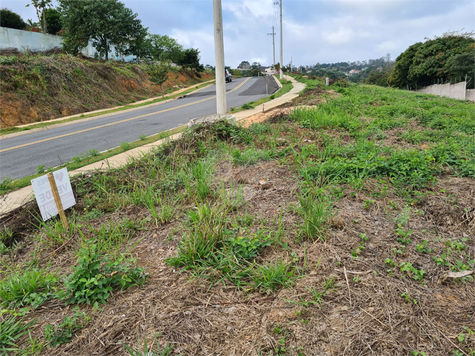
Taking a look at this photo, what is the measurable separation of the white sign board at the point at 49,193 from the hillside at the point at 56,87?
15.1 metres

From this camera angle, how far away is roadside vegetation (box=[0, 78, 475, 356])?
202 centimetres

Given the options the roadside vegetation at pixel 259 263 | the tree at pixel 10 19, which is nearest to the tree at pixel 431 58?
the roadside vegetation at pixel 259 263

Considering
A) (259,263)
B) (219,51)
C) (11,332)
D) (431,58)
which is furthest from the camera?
(431,58)

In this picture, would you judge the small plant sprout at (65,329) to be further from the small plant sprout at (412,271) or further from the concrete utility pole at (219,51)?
the concrete utility pole at (219,51)

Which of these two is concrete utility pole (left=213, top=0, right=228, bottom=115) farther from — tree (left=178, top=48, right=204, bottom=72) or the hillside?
tree (left=178, top=48, right=204, bottom=72)

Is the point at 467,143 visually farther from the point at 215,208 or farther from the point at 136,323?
the point at 136,323

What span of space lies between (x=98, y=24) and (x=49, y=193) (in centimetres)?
2934

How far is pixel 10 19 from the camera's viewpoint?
26156mm

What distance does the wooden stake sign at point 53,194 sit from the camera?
3201mm

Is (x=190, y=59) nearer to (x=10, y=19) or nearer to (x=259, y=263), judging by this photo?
(x=10, y=19)

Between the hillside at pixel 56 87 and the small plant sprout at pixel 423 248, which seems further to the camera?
the hillside at pixel 56 87

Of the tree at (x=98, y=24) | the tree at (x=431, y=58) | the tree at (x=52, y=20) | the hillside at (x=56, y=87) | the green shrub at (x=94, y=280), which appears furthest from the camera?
the tree at (x=52, y=20)

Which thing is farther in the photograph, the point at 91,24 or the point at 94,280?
the point at 91,24

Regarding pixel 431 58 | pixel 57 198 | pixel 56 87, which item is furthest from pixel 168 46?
pixel 57 198
